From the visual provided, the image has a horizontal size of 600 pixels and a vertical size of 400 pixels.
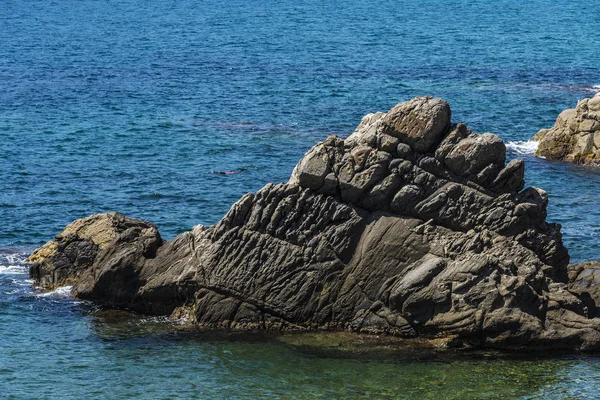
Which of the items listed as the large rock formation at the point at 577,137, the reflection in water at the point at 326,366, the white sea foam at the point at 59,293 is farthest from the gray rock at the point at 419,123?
the large rock formation at the point at 577,137

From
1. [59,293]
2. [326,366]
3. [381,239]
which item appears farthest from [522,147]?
[326,366]

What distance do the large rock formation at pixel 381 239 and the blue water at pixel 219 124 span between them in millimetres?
2497

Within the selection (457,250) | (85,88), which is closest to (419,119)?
(457,250)

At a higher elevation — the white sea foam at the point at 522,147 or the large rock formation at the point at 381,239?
the large rock formation at the point at 381,239

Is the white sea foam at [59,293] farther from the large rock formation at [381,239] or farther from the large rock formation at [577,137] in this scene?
the large rock formation at [577,137]

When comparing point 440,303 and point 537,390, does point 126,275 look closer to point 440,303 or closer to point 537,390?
point 440,303

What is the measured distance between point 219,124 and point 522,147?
86.4 ft

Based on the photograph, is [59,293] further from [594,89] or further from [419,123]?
[594,89]

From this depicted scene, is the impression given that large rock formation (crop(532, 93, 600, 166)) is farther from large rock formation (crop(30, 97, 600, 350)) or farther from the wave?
large rock formation (crop(30, 97, 600, 350))

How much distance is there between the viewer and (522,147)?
78.7 m

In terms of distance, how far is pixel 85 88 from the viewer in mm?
102312

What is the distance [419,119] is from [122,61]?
8482 centimetres

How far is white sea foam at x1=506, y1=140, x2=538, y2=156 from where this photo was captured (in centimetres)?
7706

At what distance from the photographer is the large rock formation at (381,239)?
4069cm
